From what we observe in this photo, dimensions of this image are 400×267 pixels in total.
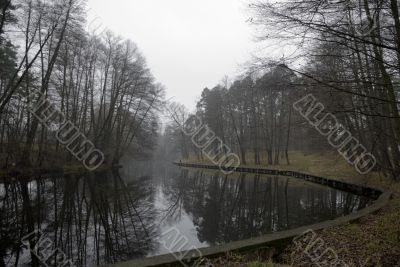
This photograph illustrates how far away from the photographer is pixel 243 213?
11375mm

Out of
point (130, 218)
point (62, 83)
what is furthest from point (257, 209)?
point (62, 83)

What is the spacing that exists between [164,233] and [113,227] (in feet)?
4.95

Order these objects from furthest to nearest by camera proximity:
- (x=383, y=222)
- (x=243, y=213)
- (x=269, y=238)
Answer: (x=243, y=213)
(x=383, y=222)
(x=269, y=238)

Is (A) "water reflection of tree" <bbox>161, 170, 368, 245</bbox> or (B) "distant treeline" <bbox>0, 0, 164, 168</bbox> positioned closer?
(A) "water reflection of tree" <bbox>161, 170, 368, 245</bbox>

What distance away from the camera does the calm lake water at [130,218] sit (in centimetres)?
692

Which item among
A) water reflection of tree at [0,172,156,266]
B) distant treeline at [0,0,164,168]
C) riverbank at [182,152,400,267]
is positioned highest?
distant treeline at [0,0,164,168]

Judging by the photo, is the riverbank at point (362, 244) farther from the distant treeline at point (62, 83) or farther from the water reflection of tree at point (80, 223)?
the distant treeline at point (62, 83)

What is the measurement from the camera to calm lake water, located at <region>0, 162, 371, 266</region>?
6918 millimetres

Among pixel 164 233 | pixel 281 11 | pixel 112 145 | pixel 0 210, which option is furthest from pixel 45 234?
pixel 112 145

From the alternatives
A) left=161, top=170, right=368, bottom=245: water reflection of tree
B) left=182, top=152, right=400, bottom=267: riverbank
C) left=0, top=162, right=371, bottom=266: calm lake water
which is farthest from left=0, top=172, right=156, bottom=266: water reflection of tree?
left=182, top=152, right=400, bottom=267: riverbank

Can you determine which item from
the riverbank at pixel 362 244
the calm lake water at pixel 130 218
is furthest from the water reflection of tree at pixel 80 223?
the riverbank at pixel 362 244

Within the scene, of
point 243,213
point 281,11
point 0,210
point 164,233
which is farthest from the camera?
point 243,213

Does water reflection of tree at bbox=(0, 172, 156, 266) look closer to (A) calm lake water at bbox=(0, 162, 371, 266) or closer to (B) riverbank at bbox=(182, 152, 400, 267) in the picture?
(A) calm lake water at bbox=(0, 162, 371, 266)

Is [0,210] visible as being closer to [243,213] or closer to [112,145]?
[243,213]
